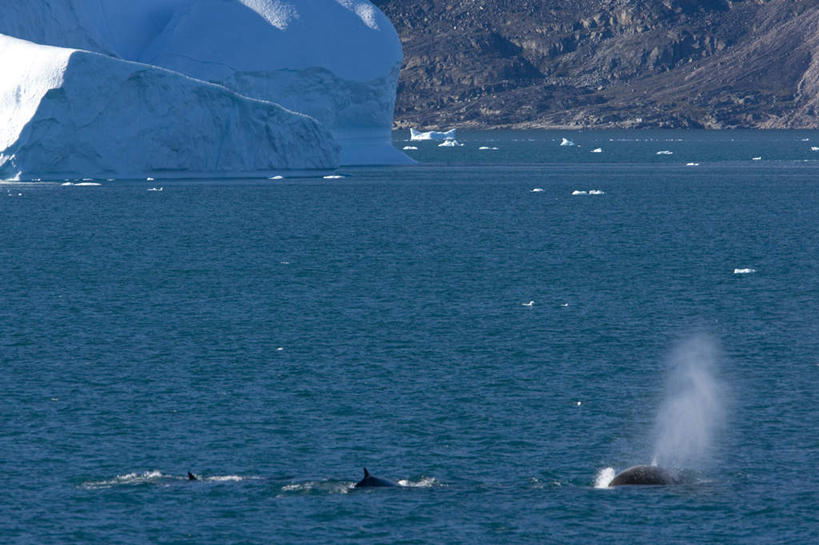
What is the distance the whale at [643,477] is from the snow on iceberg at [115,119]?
5514 centimetres

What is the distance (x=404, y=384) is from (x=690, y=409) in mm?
5486

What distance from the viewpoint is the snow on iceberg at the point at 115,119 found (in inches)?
2783

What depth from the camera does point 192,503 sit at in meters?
19.4

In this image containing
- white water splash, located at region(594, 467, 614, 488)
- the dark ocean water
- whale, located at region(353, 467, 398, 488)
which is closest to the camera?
the dark ocean water

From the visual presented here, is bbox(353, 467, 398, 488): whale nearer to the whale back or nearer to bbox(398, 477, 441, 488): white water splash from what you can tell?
bbox(398, 477, 441, 488): white water splash

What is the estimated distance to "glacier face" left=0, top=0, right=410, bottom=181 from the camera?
71.7 meters

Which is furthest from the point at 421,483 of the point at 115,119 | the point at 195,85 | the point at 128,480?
the point at 195,85

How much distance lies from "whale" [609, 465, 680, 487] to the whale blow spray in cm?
110

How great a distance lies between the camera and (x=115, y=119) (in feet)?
241

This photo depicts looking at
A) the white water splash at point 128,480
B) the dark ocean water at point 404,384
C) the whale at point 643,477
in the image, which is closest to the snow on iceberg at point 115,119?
the dark ocean water at point 404,384

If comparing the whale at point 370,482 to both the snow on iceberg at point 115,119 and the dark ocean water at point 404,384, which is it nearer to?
the dark ocean water at point 404,384

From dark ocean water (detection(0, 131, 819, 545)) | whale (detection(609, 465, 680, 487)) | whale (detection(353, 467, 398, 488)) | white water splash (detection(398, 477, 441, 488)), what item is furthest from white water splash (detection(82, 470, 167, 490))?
whale (detection(609, 465, 680, 487))

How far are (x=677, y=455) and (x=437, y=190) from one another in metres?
65.2

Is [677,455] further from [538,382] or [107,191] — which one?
[107,191]
